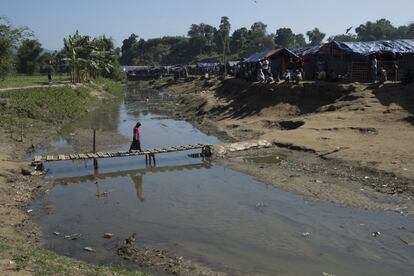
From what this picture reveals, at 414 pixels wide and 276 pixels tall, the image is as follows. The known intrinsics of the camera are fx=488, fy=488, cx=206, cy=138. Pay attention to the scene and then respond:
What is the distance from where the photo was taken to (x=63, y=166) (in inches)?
905

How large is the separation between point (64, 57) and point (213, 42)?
73205mm

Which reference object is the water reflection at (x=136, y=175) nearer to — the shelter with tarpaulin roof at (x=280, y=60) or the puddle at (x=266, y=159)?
the puddle at (x=266, y=159)

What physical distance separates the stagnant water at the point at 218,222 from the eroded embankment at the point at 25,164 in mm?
741

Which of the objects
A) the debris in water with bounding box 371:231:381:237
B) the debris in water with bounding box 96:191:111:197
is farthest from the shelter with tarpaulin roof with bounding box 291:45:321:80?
the debris in water with bounding box 371:231:381:237

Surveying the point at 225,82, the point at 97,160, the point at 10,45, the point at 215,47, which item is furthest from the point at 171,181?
the point at 215,47

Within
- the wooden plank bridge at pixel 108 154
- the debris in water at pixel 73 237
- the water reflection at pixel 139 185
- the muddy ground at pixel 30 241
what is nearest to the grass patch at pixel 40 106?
the muddy ground at pixel 30 241

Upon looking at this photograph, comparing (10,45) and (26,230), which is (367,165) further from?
(10,45)

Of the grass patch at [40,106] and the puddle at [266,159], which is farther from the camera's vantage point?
the grass patch at [40,106]

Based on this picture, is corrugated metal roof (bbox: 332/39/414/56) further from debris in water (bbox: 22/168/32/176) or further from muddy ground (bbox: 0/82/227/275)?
debris in water (bbox: 22/168/32/176)

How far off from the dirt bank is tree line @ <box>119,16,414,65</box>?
96665 millimetres

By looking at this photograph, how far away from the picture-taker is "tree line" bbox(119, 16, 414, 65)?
138125mm

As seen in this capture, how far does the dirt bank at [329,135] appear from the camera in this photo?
705 inches

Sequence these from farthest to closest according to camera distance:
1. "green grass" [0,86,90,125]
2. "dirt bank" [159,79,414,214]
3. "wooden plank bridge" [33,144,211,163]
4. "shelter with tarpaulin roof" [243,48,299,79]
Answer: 1. "shelter with tarpaulin roof" [243,48,299,79]
2. "green grass" [0,86,90,125]
3. "wooden plank bridge" [33,144,211,163]
4. "dirt bank" [159,79,414,214]

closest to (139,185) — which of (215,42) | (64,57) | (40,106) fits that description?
(40,106)
